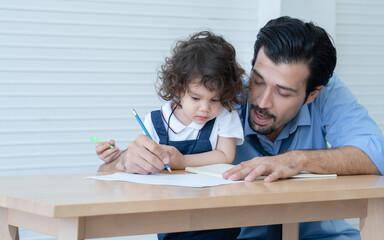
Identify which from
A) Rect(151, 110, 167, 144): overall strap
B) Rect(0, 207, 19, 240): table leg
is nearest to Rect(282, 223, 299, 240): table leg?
Rect(151, 110, 167, 144): overall strap

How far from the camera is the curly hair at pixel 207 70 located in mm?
1792

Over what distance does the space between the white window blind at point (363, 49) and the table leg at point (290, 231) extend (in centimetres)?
205

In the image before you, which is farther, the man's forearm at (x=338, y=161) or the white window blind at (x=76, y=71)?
the white window blind at (x=76, y=71)

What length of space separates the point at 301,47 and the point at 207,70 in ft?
1.60

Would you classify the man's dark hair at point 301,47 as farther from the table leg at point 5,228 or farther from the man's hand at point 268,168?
the table leg at point 5,228

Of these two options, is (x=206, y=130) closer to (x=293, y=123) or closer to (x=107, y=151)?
(x=107, y=151)

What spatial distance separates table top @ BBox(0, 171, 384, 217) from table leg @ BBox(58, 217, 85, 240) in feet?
0.12

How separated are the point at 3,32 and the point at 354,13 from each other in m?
2.29

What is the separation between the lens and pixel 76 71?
3027 millimetres

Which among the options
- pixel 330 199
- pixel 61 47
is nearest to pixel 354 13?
pixel 61 47

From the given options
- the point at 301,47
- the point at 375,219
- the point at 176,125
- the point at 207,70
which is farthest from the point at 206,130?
the point at 375,219

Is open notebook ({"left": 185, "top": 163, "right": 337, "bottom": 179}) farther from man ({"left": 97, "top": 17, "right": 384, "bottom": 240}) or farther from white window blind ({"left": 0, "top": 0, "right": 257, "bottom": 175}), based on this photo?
white window blind ({"left": 0, "top": 0, "right": 257, "bottom": 175})

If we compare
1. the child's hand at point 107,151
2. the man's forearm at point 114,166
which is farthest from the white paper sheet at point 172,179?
the child's hand at point 107,151

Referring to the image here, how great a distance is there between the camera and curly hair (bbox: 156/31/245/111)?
5.88 feet
